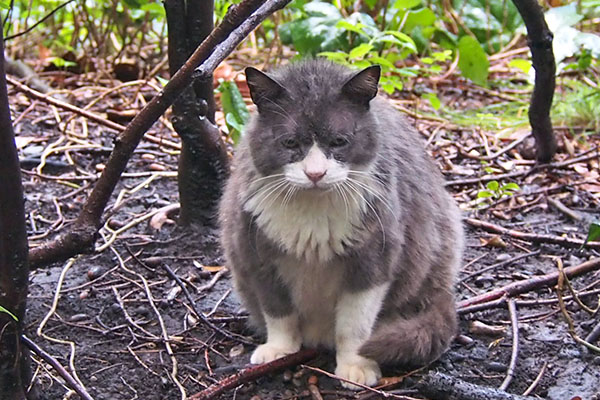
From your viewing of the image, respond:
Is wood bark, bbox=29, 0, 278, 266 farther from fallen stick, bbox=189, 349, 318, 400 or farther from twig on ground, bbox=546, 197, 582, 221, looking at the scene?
Result: twig on ground, bbox=546, 197, 582, 221

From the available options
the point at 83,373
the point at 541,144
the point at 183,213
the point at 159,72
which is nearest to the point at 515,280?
the point at 541,144

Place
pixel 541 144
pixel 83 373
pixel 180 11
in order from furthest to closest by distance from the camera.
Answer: pixel 541 144 → pixel 180 11 → pixel 83 373

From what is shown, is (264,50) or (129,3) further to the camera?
(264,50)

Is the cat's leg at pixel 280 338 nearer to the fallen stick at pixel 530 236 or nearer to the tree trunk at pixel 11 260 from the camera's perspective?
the tree trunk at pixel 11 260

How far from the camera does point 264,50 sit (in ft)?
20.5

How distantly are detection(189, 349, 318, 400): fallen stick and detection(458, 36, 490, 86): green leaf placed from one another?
2.90 m

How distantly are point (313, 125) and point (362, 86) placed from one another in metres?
0.23

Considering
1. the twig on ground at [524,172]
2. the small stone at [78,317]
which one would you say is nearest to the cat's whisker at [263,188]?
the small stone at [78,317]

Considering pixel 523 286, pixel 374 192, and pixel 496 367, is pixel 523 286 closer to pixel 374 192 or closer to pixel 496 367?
pixel 496 367

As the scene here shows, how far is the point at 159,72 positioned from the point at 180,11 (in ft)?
8.33

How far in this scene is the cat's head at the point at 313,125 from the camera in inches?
96.6

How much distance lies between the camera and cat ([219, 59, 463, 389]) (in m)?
2.52

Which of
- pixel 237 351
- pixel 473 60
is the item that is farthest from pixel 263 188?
pixel 473 60

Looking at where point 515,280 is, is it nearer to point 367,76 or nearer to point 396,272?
point 396,272
